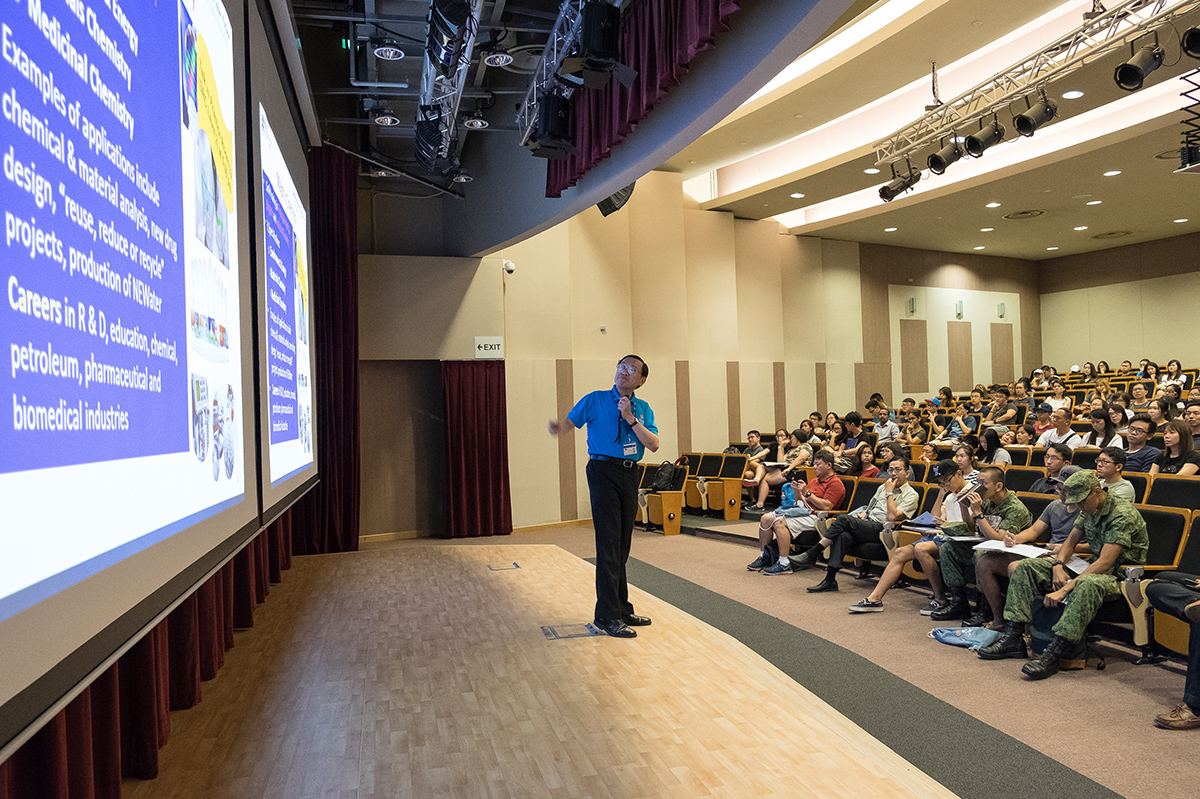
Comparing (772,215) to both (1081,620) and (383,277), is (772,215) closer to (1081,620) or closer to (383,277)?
(383,277)

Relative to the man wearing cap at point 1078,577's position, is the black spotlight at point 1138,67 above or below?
above

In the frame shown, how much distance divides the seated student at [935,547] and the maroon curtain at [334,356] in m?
5.23

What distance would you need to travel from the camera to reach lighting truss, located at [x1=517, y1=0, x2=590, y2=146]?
479 cm

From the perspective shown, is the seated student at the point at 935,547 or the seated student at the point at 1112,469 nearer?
the seated student at the point at 1112,469

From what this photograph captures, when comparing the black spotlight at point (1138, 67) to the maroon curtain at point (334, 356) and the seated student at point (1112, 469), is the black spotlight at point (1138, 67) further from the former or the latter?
the maroon curtain at point (334, 356)

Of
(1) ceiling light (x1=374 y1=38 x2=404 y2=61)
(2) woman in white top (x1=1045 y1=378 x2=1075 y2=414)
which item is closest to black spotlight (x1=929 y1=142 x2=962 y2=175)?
(2) woman in white top (x1=1045 y1=378 x2=1075 y2=414)

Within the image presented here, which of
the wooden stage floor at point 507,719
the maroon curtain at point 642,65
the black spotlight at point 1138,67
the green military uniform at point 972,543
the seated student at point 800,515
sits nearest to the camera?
the wooden stage floor at point 507,719

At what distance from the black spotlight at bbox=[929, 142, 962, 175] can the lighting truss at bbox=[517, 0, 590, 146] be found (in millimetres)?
3846

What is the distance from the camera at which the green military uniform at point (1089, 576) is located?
3799mm

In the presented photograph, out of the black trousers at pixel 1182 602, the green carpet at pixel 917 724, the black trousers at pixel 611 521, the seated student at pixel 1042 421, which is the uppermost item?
the seated student at pixel 1042 421

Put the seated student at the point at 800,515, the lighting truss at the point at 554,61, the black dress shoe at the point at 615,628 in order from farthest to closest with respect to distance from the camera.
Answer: the seated student at the point at 800,515
the lighting truss at the point at 554,61
the black dress shoe at the point at 615,628

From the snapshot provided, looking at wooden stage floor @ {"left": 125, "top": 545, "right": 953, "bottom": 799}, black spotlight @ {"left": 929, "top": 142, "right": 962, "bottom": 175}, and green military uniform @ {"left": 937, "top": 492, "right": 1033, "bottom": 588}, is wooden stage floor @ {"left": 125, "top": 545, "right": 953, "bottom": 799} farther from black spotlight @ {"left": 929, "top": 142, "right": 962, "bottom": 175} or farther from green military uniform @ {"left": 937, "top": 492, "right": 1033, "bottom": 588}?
black spotlight @ {"left": 929, "top": 142, "right": 962, "bottom": 175}

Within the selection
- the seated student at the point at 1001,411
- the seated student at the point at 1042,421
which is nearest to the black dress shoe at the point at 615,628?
the seated student at the point at 1042,421

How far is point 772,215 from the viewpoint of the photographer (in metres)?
12.3
